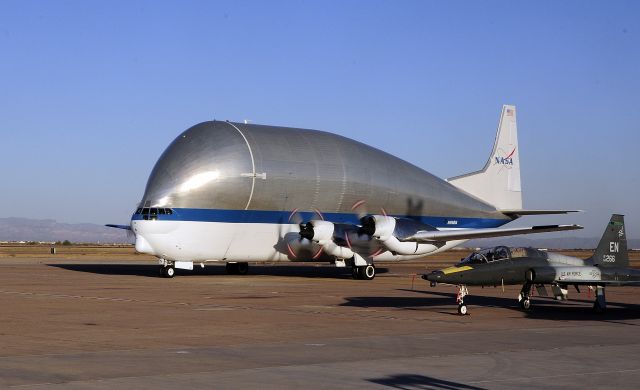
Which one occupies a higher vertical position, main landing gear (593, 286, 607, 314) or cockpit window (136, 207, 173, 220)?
cockpit window (136, 207, 173, 220)

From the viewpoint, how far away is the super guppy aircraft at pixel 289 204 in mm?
46125

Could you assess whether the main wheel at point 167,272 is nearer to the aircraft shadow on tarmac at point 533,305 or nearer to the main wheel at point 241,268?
the main wheel at point 241,268

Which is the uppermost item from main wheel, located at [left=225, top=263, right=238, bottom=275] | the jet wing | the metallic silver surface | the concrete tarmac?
the metallic silver surface

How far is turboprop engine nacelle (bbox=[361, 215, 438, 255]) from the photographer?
49.2 meters

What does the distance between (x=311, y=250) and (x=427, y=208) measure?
8613mm

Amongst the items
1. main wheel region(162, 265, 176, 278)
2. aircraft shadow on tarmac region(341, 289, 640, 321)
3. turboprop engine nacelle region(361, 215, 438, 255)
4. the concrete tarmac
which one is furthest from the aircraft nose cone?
main wheel region(162, 265, 176, 278)

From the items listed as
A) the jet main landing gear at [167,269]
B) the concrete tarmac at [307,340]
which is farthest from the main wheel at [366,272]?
the concrete tarmac at [307,340]

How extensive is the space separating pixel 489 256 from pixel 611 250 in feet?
12.2

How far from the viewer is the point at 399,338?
2075 centimetres

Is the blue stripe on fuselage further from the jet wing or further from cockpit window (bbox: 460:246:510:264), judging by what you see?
the jet wing

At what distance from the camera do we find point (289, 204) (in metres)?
49.4

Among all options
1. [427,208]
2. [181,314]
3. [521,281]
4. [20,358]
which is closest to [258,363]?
[20,358]

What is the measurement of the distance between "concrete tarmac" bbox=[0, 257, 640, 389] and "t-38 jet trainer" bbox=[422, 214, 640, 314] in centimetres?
91

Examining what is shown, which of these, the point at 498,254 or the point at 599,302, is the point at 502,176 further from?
the point at 599,302
